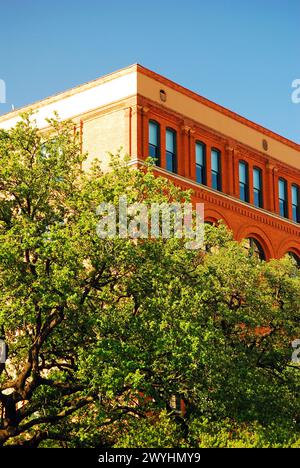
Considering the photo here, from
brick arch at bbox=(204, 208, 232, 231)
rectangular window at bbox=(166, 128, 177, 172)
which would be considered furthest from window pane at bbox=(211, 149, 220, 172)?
rectangular window at bbox=(166, 128, 177, 172)

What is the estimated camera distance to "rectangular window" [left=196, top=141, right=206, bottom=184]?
151 feet

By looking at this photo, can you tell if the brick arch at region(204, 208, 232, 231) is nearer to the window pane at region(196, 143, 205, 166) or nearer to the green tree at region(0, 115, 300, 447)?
the window pane at region(196, 143, 205, 166)

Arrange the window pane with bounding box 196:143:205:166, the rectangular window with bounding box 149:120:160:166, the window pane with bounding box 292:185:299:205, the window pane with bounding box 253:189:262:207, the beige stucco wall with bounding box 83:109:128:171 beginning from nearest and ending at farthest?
the beige stucco wall with bounding box 83:109:128:171
the rectangular window with bounding box 149:120:160:166
the window pane with bounding box 196:143:205:166
the window pane with bounding box 253:189:262:207
the window pane with bounding box 292:185:299:205

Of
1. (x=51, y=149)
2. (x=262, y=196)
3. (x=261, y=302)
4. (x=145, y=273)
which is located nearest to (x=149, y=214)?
(x=145, y=273)

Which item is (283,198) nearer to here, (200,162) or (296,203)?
(296,203)

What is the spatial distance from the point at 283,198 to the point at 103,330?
26.9 meters

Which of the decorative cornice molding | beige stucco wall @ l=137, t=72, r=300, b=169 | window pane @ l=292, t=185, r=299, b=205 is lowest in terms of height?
the decorative cornice molding

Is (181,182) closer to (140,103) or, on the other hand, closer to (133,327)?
(140,103)

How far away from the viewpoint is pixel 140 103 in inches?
1684

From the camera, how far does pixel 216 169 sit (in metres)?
47.5

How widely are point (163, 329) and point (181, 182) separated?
16.8m

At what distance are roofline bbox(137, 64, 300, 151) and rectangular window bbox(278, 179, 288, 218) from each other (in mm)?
2352

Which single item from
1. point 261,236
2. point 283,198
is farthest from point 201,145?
point 283,198

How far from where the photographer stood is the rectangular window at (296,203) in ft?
174
